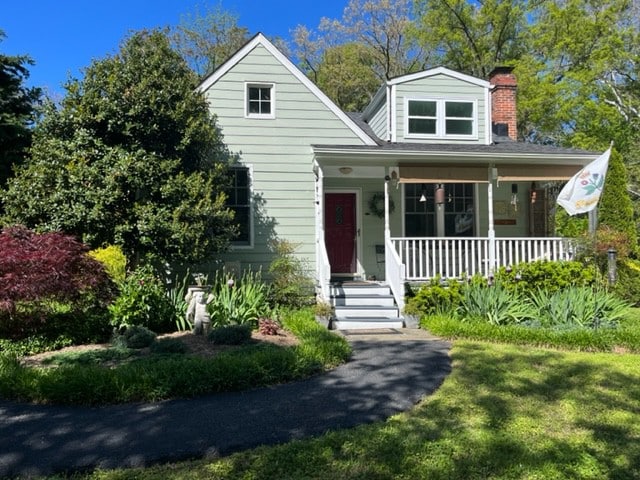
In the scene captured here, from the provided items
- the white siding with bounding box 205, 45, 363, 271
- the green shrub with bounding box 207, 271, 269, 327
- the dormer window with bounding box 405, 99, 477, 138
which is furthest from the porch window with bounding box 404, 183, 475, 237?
the green shrub with bounding box 207, 271, 269, 327

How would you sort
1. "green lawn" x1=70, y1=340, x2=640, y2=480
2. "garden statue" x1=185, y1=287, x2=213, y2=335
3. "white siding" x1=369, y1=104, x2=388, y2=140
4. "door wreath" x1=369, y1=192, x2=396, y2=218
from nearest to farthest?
"green lawn" x1=70, y1=340, x2=640, y2=480 < "garden statue" x1=185, y1=287, x2=213, y2=335 < "door wreath" x1=369, y1=192, x2=396, y2=218 < "white siding" x1=369, y1=104, x2=388, y2=140

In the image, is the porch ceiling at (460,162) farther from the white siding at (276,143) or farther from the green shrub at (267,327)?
the green shrub at (267,327)

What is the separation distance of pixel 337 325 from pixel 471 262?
3.71 m

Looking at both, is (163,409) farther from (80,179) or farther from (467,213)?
(467,213)

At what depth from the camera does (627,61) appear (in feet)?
81.4

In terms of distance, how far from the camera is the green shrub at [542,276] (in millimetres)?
9711

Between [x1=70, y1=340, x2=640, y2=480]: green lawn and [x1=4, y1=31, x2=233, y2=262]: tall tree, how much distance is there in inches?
235

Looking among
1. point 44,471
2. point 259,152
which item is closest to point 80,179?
point 259,152

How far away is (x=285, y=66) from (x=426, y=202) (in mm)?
4762

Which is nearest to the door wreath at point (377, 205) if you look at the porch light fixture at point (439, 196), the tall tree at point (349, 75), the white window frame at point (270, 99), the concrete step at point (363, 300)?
the porch light fixture at point (439, 196)

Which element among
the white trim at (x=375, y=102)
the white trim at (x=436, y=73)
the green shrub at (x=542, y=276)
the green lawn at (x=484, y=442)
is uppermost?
the white trim at (x=436, y=73)

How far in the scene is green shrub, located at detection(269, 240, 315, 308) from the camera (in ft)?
34.0

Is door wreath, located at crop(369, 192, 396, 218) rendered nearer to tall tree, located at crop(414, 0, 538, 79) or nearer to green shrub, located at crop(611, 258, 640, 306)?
green shrub, located at crop(611, 258, 640, 306)

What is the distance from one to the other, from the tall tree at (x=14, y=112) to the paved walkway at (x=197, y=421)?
10367 mm
